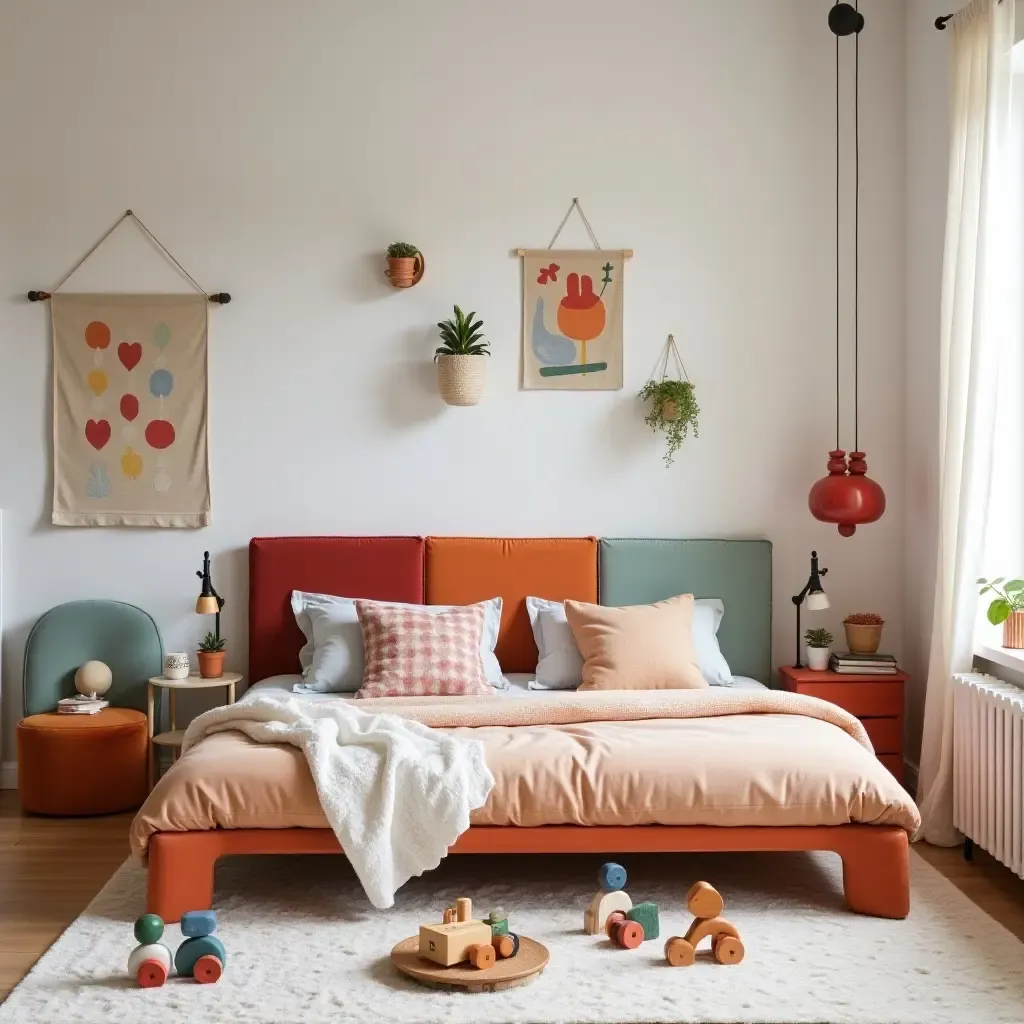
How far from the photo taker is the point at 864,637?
5070 mm

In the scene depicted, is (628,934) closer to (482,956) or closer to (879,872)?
(482,956)

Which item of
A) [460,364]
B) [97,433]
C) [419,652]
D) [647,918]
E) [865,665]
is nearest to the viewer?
[647,918]

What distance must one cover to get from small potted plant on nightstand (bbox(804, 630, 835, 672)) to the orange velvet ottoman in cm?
267

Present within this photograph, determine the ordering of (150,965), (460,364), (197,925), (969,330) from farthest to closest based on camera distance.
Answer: (460,364) → (969,330) → (197,925) → (150,965)

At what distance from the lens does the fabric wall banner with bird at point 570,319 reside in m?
5.21

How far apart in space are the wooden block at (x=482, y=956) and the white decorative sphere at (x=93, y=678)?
2456mm

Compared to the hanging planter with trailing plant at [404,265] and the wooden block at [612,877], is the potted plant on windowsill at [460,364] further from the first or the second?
the wooden block at [612,877]

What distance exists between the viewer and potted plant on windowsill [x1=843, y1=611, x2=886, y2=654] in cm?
507

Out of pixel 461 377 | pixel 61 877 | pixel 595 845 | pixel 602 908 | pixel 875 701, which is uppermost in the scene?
pixel 461 377

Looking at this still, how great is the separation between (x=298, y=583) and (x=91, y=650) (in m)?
0.88

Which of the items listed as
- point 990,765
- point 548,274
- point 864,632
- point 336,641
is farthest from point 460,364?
point 990,765

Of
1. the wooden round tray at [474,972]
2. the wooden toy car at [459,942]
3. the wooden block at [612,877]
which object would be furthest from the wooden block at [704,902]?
the wooden toy car at [459,942]

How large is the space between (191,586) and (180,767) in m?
1.67

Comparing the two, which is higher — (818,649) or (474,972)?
(818,649)
